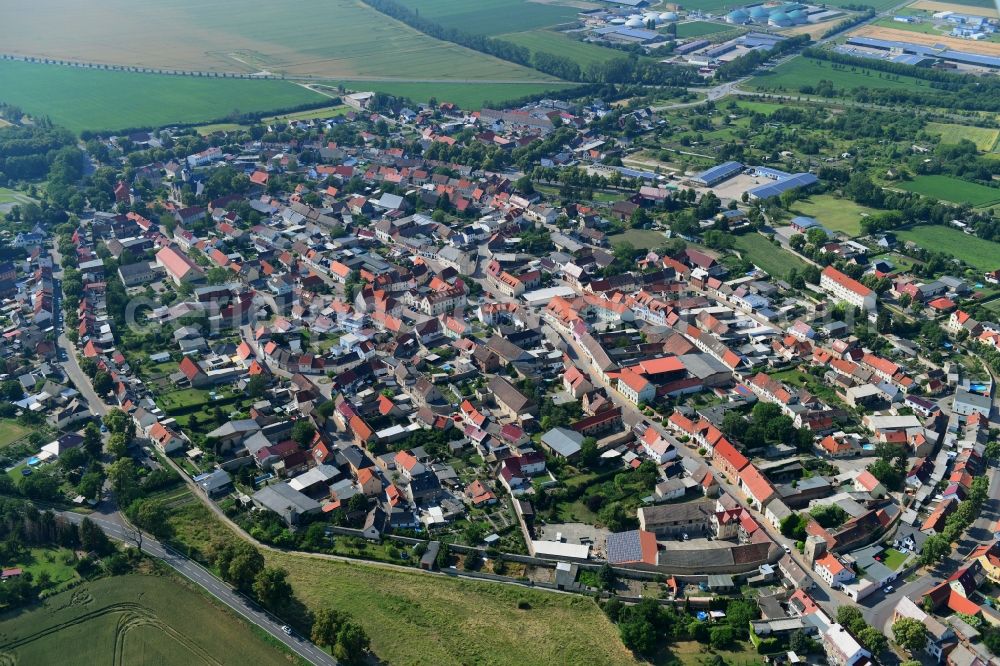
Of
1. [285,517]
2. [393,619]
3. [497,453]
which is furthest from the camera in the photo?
[497,453]

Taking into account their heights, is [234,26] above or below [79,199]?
above

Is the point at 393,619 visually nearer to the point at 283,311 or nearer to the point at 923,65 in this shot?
the point at 283,311

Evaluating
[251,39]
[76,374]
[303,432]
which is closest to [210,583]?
[303,432]

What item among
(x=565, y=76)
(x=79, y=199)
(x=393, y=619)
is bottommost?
(x=393, y=619)

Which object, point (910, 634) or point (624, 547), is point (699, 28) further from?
point (910, 634)

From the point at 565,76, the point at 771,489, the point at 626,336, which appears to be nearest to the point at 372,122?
the point at 565,76
